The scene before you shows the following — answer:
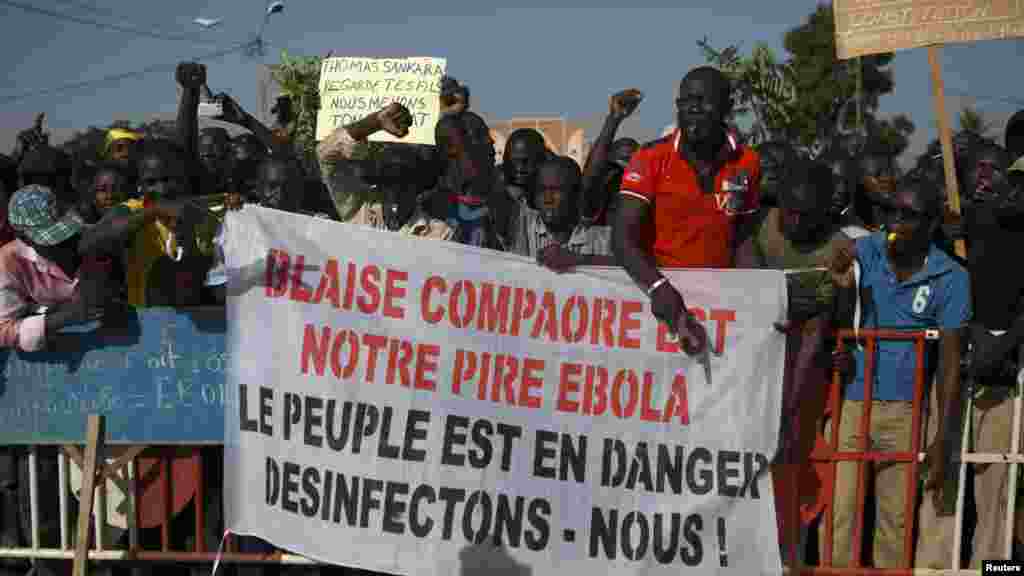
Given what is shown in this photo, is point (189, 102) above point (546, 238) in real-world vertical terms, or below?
above

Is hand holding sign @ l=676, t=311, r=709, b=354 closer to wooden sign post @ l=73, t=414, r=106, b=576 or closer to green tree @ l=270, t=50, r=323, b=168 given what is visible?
wooden sign post @ l=73, t=414, r=106, b=576

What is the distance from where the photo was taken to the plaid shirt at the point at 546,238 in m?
6.27

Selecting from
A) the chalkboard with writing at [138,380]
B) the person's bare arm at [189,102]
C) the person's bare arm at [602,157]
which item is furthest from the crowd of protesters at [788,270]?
the person's bare arm at [189,102]

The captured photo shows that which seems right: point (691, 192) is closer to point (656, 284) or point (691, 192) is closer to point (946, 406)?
point (656, 284)

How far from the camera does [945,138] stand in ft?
20.3

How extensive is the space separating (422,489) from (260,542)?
97 centimetres

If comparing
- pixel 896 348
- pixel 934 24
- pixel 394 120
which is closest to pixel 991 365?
pixel 896 348

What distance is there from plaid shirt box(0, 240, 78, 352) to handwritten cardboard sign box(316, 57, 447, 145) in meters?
2.25

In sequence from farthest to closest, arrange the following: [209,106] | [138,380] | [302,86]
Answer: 1. [302,86]
2. [209,106]
3. [138,380]

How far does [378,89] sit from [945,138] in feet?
11.5

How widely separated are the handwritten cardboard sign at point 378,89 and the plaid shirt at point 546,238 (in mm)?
1016
